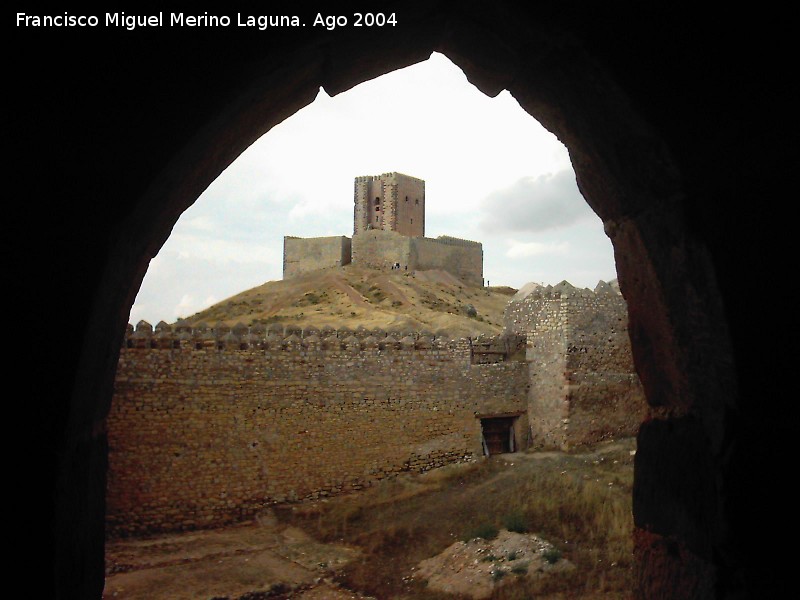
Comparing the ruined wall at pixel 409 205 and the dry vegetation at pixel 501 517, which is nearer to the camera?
the dry vegetation at pixel 501 517

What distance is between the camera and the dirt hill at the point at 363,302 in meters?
36.0

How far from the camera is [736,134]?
6.93 ft

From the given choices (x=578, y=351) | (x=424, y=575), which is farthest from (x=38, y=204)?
(x=578, y=351)

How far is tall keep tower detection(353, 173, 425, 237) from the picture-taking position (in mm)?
57938

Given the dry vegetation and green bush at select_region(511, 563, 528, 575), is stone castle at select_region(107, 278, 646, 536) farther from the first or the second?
green bush at select_region(511, 563, 528, 575)

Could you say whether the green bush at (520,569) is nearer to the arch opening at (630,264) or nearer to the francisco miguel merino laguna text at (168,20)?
the arch opening at (630,264)

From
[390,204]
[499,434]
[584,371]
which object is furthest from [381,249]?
[584,371]

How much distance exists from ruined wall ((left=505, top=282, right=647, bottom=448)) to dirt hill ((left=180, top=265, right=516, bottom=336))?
53.1 feet

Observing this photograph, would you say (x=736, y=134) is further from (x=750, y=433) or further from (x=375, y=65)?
(x=375, y=65)

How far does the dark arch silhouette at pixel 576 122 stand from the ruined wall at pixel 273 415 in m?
10.3

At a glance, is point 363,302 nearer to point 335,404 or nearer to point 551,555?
point 335,404

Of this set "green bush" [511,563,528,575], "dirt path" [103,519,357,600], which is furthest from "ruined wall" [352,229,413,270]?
"green bush" [511,563,528,575]

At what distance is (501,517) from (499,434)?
4.52m

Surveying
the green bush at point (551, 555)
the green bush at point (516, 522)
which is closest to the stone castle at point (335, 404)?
the green bush at point (516, 522)
